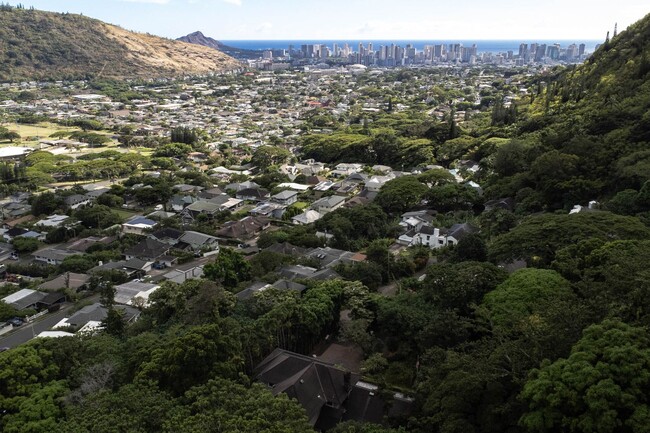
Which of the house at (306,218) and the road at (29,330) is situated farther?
the house at (306,218)

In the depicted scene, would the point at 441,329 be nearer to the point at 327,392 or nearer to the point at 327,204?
the point at 327,392

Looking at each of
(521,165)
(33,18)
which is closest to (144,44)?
(33,18)

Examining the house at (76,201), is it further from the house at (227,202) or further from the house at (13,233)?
the house at (227,202)

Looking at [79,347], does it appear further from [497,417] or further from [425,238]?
[425,238]

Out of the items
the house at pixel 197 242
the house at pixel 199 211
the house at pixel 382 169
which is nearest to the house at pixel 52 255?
the house at pixel 197 242

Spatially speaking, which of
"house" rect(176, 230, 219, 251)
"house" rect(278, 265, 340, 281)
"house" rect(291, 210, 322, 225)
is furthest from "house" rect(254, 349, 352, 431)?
"house" rect(291, 210, 322, 225)

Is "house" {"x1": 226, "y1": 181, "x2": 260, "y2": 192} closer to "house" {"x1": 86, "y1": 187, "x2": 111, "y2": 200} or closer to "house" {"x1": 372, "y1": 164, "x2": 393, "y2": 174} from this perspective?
"house" {"x1": 86, "y1": 187, "x2": 111, "y2": 200}
